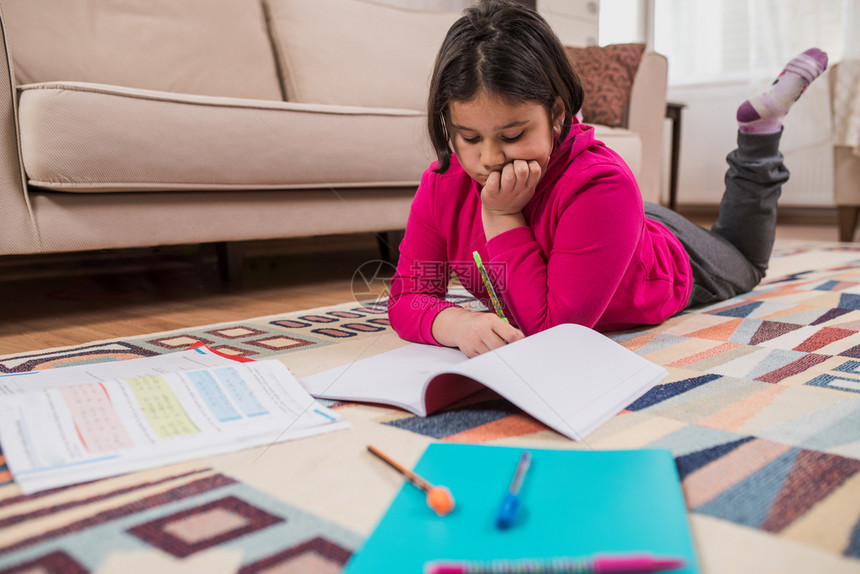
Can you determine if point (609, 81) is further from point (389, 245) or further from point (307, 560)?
point (307, 560)

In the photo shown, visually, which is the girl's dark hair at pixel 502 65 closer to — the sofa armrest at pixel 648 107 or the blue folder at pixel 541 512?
the blue folder at pixel 541 512

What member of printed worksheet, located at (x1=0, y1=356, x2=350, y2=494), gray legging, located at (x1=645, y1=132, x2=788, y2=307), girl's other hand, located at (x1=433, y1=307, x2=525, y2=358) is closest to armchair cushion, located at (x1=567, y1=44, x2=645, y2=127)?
gray legging, located at (x1=645, y1=132, x2=788, y2=307)

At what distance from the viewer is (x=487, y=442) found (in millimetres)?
635

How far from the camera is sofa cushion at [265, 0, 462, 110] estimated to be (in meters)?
2.02

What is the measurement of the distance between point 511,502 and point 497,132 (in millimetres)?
496

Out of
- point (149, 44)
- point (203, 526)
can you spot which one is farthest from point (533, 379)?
point (149, 44)

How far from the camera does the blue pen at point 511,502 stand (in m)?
0.44

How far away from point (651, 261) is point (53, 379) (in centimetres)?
85

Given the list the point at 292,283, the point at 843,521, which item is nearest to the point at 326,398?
the point at 843,521

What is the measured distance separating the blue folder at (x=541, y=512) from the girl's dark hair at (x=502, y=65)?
0.45m

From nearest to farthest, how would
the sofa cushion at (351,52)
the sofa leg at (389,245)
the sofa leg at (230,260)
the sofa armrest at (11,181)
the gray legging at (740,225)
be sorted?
the sofa armrest at (11,181) < the gray legging at (740,225) < the sofa leg at (230,260) < the sofa leg at (389,245) < the sofa cushion at (351,52)

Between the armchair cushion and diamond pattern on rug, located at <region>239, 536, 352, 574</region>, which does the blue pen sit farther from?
the armchair cushion

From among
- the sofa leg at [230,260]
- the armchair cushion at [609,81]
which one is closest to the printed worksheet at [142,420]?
the sofa leg at [230,260]

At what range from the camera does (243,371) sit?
2.51ft
